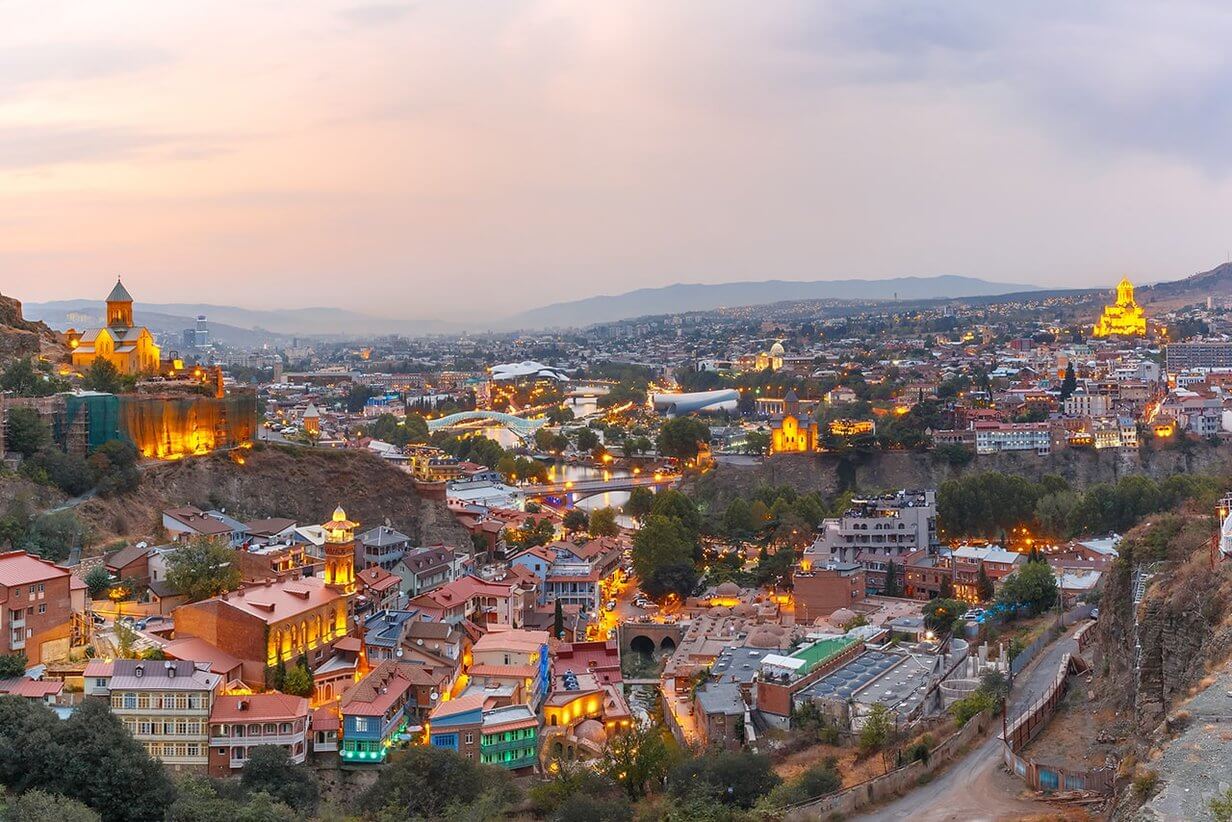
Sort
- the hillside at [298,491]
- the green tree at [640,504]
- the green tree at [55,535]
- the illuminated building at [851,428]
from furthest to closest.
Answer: the illuminated building at [851,428] → the green tree at [640,504] → the hillside at [298,491] → the green tree at [55,535]

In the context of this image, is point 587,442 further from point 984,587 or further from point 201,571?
point 201,571

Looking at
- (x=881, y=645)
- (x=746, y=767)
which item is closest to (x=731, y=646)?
(x=881, y=645)

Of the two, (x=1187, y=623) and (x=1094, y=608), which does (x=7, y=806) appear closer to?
(x=1187, y=623)

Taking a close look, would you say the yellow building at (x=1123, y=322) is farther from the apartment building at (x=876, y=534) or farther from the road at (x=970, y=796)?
the road at (x=970, y=796)

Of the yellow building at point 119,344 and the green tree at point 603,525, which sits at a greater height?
the yellow building at point 119,344

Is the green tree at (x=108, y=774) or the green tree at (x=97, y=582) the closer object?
the green tree at (x=108, y=774)

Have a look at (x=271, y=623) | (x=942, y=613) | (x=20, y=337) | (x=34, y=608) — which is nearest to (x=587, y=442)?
(x=20, y=337)

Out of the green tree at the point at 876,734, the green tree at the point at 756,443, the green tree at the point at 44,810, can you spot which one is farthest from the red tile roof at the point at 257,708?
the green tree at the point at 756,443
